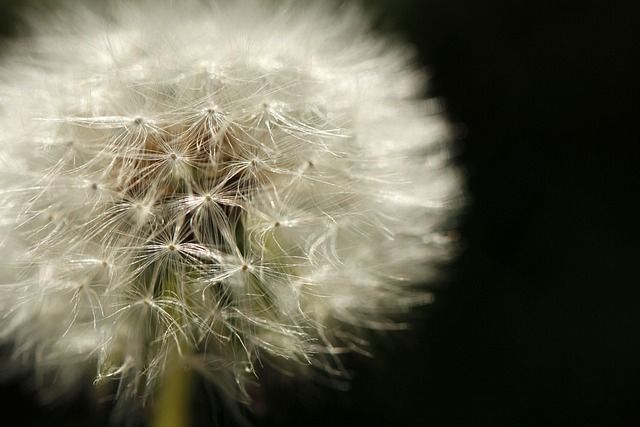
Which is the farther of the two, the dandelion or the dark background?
the dark background

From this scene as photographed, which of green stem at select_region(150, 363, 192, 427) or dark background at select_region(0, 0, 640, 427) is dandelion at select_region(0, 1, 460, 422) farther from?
dark background at select_region(0, 0, 640, 427)

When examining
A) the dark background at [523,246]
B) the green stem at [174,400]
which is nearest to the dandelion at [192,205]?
the green stem at [174,400]

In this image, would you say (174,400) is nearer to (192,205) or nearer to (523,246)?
(192,205)

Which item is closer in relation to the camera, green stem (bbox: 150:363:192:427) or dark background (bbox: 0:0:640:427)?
green stem (bbox: 150:363:192:427)

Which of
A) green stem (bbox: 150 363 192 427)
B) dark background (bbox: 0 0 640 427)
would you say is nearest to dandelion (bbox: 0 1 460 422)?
green stem (bbox: 150 363 192 427)

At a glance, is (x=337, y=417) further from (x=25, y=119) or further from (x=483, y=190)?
(x=25, y=119)

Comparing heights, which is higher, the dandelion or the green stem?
the dandelion

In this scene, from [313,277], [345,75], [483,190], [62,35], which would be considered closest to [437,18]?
[483,190]
